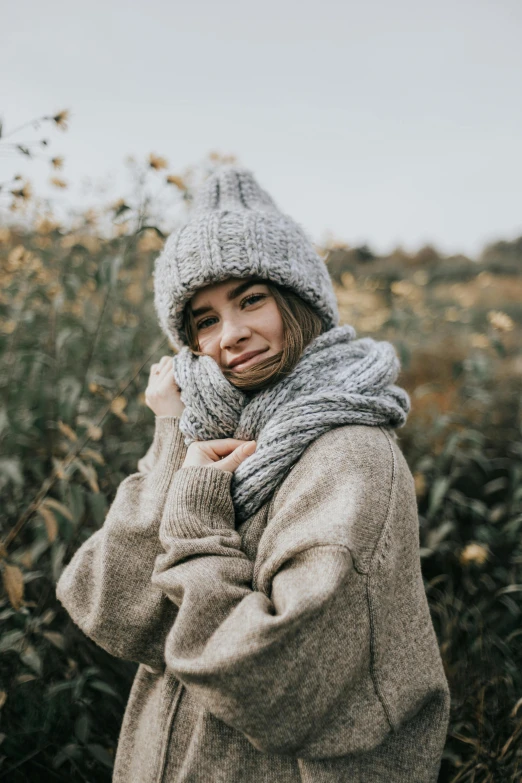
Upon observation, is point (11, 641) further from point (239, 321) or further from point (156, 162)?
→ point (156, 162)

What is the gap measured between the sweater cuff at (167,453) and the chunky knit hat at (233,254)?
0.30m

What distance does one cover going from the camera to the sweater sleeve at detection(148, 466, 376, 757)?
90 centimetres

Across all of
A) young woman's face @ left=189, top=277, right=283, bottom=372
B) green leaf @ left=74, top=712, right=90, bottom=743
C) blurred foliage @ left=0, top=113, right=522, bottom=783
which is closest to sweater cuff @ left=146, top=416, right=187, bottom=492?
young woman's face @ left=189, top=277, right=283, bottom=372

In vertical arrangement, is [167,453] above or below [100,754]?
above

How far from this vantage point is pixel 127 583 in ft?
4.12

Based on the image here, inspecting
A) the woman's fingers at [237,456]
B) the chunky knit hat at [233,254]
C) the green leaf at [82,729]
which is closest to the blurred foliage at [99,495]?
the green leaf at [82,729]

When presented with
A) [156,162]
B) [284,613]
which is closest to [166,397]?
[284,613]

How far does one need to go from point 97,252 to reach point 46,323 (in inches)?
20.1

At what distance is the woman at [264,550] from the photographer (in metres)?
0.95

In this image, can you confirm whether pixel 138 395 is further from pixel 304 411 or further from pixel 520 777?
pixel 520 777

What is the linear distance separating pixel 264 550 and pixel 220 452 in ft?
1.02

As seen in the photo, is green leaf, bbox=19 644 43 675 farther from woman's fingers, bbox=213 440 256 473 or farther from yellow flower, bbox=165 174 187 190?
yellow flower, bbox=165 174 187 190

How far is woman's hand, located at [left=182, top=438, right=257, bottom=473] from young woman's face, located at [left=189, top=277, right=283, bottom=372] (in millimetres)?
215

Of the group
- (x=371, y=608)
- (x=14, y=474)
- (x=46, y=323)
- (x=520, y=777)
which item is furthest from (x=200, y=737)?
(x=46, y=323)
